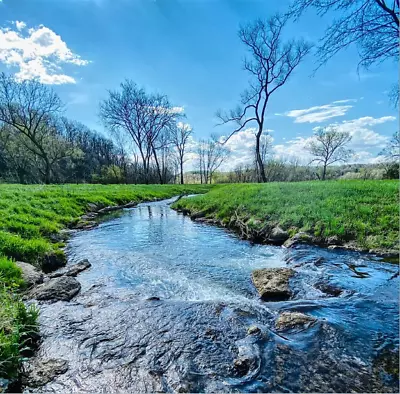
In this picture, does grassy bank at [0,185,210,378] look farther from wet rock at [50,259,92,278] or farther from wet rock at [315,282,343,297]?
wet rock at [315,282,343,297]

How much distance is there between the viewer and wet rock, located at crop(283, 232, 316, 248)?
8000mm

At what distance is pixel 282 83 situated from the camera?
2441 centimetres

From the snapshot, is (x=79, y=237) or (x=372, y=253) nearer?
(x=372, y=253)

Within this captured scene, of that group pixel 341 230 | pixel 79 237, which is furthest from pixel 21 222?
pixel 341 230

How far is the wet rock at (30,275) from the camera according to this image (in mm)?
4977

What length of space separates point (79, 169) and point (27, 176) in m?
11.6

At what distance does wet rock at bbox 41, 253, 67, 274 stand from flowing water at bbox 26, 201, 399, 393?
0.72 meters

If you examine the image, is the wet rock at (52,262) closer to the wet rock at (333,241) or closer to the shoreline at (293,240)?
the shoreline at (293,240)

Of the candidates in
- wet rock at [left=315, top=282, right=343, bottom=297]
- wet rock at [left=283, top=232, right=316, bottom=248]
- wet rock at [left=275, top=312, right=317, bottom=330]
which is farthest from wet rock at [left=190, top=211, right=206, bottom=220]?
wet rock at [left=275, top=312, right=317, bottom=330]

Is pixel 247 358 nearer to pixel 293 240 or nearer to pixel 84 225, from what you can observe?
pixel 293 240

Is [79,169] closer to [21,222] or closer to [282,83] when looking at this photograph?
[282,83]

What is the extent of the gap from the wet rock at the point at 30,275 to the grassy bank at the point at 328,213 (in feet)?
23.3

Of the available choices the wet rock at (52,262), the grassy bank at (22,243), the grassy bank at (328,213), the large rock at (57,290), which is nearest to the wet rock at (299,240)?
the grassy bank at (328,213)

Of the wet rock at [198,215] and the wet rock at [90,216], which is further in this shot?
the wet rock at [198,215]
